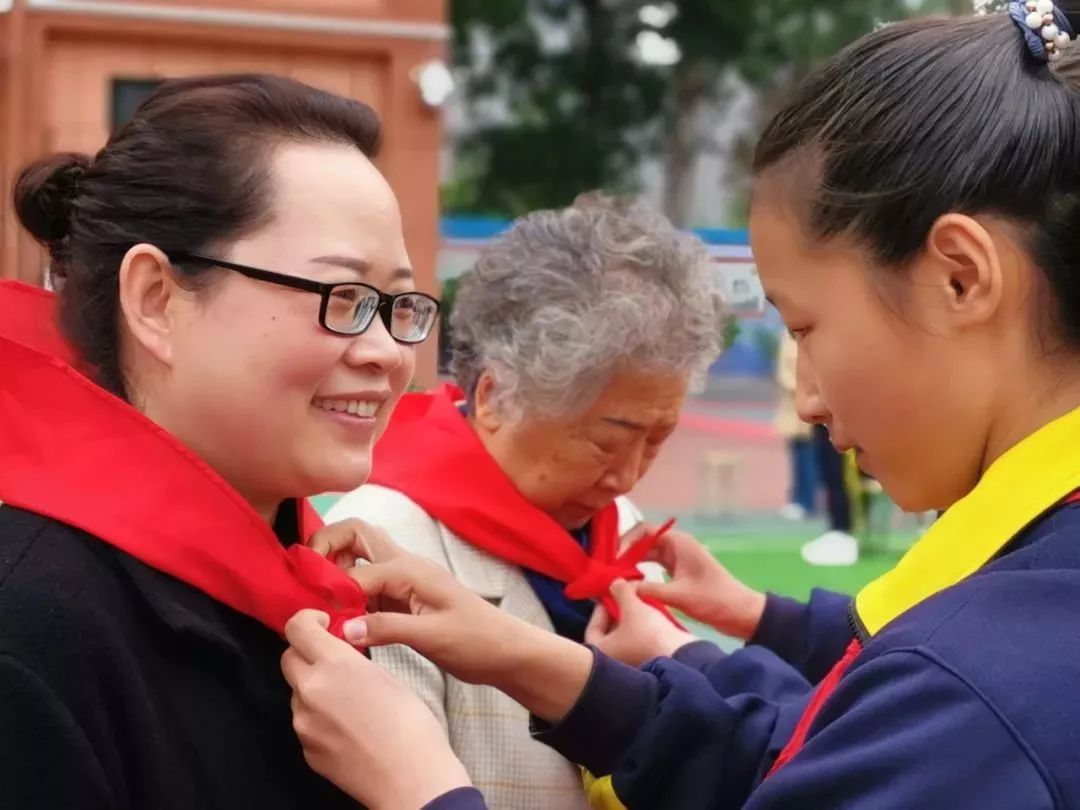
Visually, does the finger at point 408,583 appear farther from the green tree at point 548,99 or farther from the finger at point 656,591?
the green tree at point 548,99

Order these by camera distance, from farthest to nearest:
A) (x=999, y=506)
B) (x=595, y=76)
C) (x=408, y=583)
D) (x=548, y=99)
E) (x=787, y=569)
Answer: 1. (x=548, y=99)
2. (x=595, y=76)
3. (x=787, y=569)
4. (x=408, y=583)
5. (x=999, y=506)

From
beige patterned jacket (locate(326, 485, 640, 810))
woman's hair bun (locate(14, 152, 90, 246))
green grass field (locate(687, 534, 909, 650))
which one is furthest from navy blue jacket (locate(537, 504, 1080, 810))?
green grass field (locate(687, 534, 909, 650))

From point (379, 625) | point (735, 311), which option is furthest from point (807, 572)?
point (379, 625)

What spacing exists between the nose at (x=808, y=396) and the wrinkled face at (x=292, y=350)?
0.48 meters

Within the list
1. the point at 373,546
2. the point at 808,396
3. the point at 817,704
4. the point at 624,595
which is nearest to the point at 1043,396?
the point at 808,396

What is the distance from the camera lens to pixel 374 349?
1555 millimetres

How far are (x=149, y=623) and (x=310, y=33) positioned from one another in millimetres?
7298

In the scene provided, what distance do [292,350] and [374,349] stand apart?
10 centimetres

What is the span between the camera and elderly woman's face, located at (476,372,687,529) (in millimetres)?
2299

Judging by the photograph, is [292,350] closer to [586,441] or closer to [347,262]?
[347,262]

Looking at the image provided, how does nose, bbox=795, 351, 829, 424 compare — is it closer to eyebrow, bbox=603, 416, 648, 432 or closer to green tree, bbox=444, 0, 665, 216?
eyebrow, bbox=603, 416, 648, 432

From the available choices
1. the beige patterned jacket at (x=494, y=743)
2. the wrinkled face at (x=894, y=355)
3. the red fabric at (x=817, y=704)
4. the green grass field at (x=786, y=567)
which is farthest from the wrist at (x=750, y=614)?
the green grass field at (x=786, y=567)

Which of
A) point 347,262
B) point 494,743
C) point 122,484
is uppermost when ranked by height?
point 347,262

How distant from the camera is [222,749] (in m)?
1.44
